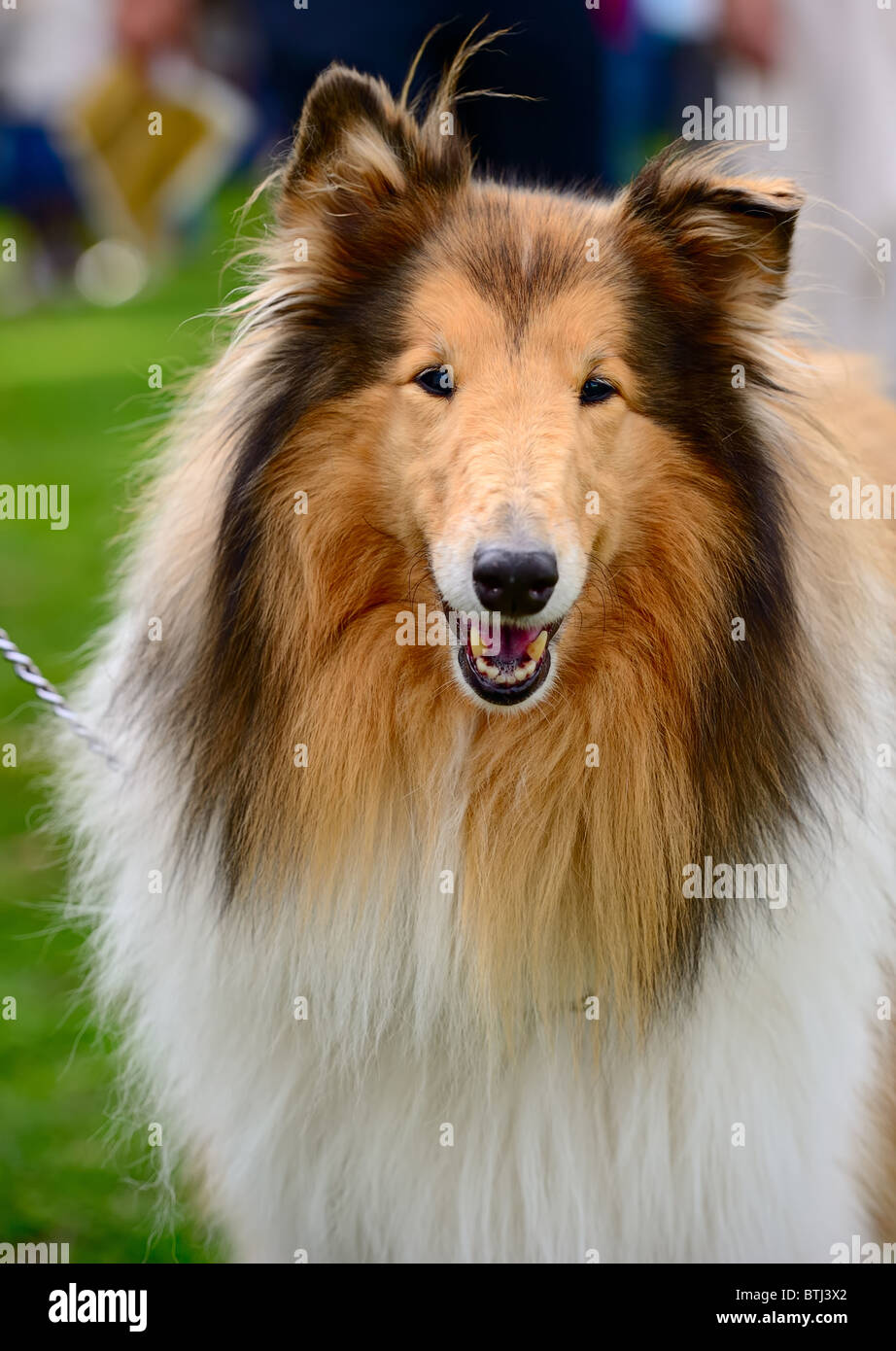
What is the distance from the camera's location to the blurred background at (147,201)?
375cm

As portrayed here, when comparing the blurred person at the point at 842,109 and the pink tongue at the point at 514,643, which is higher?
the blurred person at the point at 842,109

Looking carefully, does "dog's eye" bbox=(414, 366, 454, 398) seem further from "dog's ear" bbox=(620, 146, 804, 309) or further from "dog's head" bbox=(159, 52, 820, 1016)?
"dog's ear" bbox=(620, 146, 804, 309)

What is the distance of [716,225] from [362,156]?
66 cm

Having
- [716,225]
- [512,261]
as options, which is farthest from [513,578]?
[716,225]

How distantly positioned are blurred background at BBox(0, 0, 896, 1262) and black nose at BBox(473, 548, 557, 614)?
43.2 inches

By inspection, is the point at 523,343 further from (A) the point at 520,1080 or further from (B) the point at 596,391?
(A) the point at 520,1080

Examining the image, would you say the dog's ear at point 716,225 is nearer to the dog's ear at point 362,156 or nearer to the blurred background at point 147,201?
the blurred background at point 147,201

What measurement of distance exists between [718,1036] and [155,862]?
1.12 meters

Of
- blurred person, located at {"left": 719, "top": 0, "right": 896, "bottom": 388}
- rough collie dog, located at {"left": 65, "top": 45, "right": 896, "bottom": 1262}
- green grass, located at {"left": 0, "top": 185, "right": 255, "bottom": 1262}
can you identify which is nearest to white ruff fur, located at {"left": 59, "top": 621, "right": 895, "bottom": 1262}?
rough collie dog, located at {"left": 65, "top": 45, "right": 896, "bottom": 1262}

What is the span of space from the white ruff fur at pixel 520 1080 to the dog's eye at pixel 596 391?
2.16ft

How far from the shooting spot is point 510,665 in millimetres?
2422

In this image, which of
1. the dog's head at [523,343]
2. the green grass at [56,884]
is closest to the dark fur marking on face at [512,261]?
the dog's head at [523,343]
